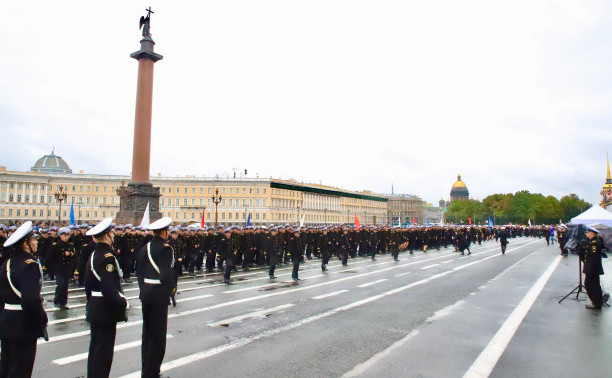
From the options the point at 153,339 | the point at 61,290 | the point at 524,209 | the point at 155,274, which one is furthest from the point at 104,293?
the point at 524,209

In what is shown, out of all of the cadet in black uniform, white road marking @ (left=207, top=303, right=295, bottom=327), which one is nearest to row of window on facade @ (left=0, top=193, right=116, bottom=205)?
the cadet in black uniform

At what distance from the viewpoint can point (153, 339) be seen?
5.01 metres

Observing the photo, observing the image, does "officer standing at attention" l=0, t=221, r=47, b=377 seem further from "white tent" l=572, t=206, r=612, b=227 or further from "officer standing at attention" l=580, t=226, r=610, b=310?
"white tent" l=572, t=206, r=612, b=227

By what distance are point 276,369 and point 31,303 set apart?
2.87m

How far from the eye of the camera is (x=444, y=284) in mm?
13016

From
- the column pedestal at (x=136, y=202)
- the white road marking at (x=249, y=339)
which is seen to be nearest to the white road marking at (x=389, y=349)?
the white road marking at (x=249, y=339)

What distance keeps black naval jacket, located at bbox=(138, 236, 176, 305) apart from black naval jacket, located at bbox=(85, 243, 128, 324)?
1.53ft

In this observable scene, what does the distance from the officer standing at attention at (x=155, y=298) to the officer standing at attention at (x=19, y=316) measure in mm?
1229

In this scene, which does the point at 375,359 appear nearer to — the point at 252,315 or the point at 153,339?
the point at 153,339

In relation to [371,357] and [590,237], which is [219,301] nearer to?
[371,357]

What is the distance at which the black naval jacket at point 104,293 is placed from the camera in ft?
15.0

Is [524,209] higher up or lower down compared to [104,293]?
higher up

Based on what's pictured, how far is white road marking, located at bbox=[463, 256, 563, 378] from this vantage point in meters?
5.34

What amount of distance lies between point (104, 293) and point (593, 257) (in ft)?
32.2
